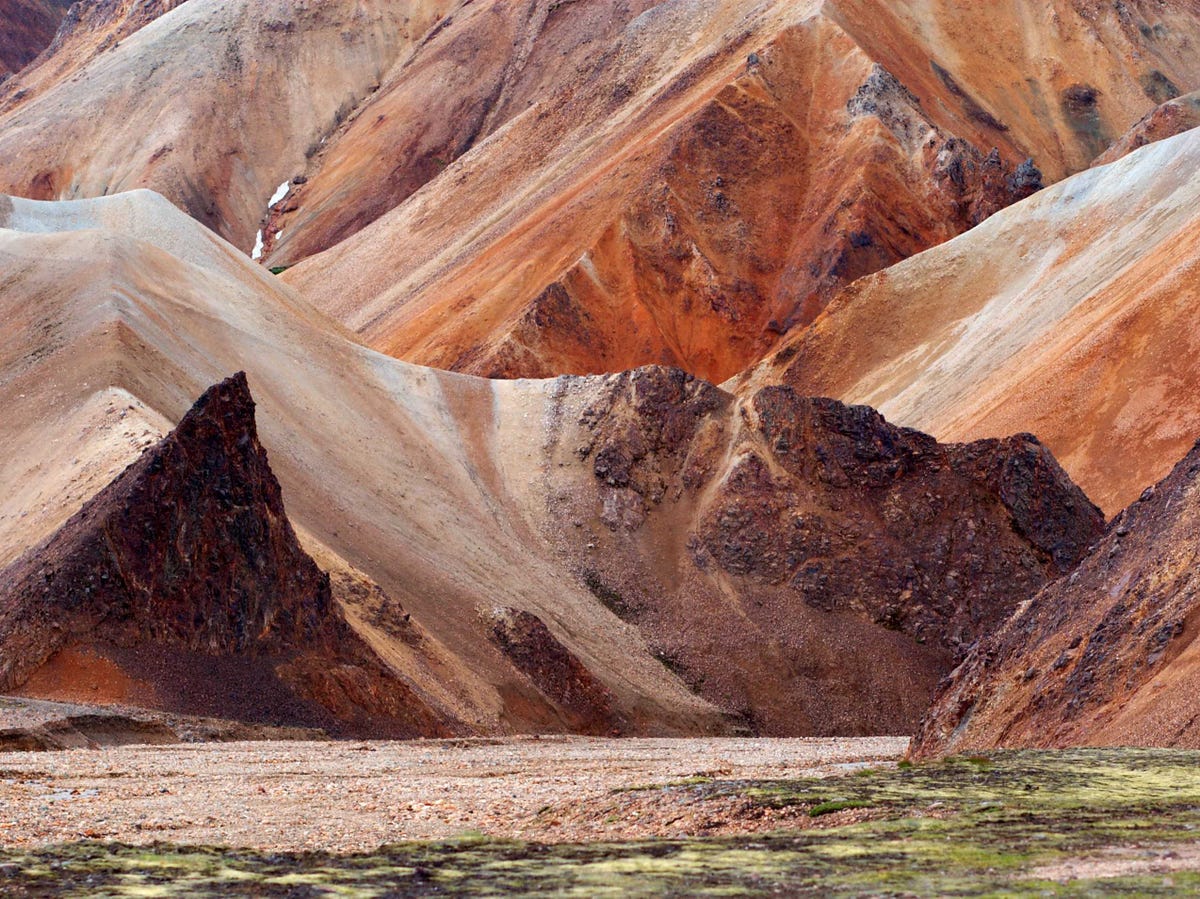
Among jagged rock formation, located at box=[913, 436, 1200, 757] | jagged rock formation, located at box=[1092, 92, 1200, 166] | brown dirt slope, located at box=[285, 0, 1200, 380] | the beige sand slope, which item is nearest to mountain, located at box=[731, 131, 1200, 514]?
brown dirt slope, located at box=[285, 0, 1200, 380]

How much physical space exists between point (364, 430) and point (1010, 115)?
222 ft

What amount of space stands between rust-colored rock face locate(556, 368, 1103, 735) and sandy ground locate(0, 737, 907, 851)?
53.9 feet

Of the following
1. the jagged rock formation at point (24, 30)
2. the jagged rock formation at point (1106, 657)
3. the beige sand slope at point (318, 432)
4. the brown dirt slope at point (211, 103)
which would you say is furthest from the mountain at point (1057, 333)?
the jagged rock formation at point (24, 30)

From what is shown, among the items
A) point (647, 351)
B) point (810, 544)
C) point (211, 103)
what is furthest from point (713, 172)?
point (211, 103)

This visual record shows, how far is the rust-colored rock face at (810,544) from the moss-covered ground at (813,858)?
32.8 m

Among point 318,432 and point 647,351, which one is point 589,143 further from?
point 318,432

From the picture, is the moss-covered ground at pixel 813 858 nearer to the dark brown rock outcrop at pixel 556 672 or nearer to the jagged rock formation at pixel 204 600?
the jagged rock formation at pixel 204 600

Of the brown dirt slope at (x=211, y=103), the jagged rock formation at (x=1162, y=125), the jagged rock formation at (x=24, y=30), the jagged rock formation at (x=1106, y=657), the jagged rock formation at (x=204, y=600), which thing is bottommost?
the jagged rock formation at (x=1106, y=657)

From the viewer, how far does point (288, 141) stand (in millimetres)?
135500

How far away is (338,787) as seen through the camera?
72.0ft

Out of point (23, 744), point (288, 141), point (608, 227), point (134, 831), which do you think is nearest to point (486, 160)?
point (608, 227)

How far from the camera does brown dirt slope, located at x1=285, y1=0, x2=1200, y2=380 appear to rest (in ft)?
291

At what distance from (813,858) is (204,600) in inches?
1020

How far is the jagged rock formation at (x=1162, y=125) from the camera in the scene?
91.5m
